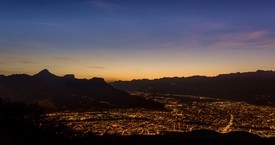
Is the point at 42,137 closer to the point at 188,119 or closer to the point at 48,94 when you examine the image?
the point at 188,119

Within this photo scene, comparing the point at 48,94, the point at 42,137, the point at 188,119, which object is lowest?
the point at 188,119

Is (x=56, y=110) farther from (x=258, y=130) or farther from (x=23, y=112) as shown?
(x=23, y=112)

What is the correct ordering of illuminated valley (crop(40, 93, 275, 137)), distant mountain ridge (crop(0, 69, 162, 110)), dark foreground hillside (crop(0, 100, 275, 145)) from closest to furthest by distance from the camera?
dark foreground hillside (crop(0, 100, 275, 145))
illuminated valley (crop(40, 93, 275, 137))
distant mountain ridge (crop(0, 69, 162, 110))

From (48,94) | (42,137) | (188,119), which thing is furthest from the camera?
(48,94)

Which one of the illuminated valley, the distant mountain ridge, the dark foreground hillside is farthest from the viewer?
the distant mountain ridge

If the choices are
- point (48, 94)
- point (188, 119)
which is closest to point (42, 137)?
point (188, 119)

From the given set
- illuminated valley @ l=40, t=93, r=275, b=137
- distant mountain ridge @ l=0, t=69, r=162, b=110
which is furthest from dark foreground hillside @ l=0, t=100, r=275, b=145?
distant mountain ridge @ l=0, t=69, r=162, b=110

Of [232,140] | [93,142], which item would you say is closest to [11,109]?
[93,142]

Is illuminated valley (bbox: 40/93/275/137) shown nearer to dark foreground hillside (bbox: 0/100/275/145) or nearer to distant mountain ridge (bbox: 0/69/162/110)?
distant mountain ridge (bbox: 0/69/162/110)

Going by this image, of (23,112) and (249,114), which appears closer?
(23,112)

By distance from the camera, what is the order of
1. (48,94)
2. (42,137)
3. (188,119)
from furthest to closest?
(48,94) → (188,119) → (42,137)

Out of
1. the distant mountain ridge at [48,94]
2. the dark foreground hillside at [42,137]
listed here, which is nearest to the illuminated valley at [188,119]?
the distant mountain ridge at [48,94]
